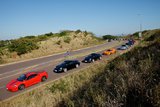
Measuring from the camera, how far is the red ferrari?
668 inches

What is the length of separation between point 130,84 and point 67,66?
20.1m

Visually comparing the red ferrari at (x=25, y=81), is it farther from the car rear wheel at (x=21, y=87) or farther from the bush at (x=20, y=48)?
the bush at (x=20, y=48)

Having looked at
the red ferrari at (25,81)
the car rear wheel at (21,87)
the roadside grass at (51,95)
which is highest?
the roadside grass at (51,95)

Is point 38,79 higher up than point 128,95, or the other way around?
point 128,95

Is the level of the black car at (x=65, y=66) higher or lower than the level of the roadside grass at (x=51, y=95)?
lower

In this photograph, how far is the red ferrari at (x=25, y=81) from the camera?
668 inches

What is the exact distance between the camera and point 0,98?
48.9 feet

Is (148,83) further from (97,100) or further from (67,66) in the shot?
(67,66)

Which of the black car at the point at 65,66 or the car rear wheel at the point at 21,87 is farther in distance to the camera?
the black car at the point at 65,66

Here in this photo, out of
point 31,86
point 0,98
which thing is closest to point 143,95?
point 0,98

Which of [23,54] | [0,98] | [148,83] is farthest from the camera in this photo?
[23,54]

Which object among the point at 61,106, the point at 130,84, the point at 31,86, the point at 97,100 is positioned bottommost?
the point at 31,86

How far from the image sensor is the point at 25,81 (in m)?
17.9

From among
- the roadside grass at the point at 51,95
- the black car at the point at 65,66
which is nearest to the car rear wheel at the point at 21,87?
the roadside grass at the point at 51,95
